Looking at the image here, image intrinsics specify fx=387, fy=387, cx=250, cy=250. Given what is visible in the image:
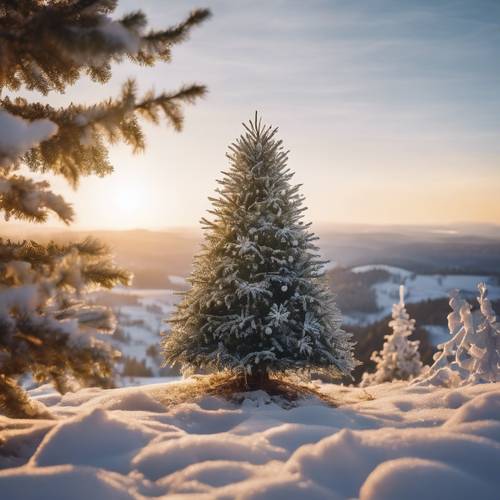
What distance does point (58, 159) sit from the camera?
164 inches

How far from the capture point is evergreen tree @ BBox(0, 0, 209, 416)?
2965mm

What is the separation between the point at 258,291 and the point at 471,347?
678 centimetres

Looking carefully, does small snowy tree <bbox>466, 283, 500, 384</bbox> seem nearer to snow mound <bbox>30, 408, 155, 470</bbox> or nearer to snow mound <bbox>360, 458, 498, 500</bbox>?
snow mound <bbox>360, 458, 498, 500</bbox>

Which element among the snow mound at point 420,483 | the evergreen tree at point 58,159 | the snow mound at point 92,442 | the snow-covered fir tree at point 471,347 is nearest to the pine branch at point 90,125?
the evergreen tree at point 58,159

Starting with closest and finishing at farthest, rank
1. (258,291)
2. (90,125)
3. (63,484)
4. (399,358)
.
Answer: (63,484) → (90,125) → (258,291) → (399,358)

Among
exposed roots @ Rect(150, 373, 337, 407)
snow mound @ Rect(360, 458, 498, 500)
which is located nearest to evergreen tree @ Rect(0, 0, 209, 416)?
snow mound @ Rect(360, 458, 498, 500)

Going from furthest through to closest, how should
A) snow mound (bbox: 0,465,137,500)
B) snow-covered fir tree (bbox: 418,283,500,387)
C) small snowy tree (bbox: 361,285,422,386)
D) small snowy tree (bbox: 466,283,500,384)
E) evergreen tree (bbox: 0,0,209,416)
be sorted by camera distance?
small snowy tree (bbox: 361,285,422,386), small snowy tree (bbox: 466,283,500,384), snow-covered fir tree (bbox: 418,283,500,387), evergreen tree (bbox: 0,0,209,416), snow mound (bbox: 0,465,137,500)

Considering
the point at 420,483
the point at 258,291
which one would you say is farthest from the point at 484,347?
the point at 420,483

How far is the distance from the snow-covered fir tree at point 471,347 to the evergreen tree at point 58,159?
9917 mm

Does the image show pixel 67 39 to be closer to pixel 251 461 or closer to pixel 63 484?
pixel 63 484

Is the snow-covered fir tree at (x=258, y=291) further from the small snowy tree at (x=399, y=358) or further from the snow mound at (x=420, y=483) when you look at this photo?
the small snowy tree at (x=399, y=358)

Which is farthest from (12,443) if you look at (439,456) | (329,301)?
(329,301)

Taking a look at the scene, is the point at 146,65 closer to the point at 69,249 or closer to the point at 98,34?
the point at 98,34

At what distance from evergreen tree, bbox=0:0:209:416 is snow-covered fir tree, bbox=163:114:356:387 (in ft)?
15.4
